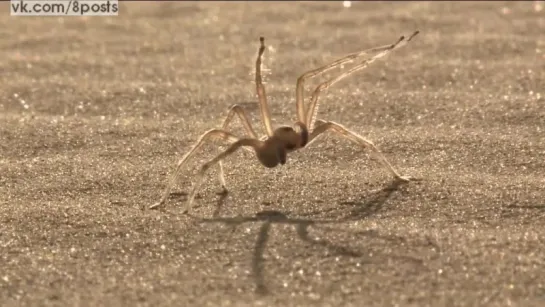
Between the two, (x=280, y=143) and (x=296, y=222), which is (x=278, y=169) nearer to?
(x=280, y=143)

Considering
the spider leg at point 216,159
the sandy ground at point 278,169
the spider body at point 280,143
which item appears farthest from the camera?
the spider body at point 280,143

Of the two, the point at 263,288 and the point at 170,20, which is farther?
the point at 170,20

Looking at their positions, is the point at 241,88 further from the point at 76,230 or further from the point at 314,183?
the point at 76,230

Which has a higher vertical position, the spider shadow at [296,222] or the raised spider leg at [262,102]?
the raised spider leg at [262,102]

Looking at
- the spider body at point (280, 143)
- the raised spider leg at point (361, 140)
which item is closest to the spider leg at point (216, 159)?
the spider body at point (280, 143)

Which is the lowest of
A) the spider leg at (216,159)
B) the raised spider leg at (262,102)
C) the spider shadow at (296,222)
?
the spider shadow at (296,222)

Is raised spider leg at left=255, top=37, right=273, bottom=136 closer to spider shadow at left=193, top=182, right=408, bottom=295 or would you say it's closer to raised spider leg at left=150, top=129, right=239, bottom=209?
raised spider leg at left=150, top=129, right=239, bottom=209

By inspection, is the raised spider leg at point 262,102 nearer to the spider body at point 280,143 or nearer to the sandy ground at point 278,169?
the spider body at point 280,143

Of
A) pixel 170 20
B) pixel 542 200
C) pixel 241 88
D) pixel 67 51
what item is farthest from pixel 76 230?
pixel 170 20

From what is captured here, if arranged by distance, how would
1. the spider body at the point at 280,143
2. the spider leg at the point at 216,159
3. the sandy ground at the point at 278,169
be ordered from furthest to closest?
the spider body at the point at 280,143
the spider leg at the point at 216,159
the sandy ground at the point at 278,169
